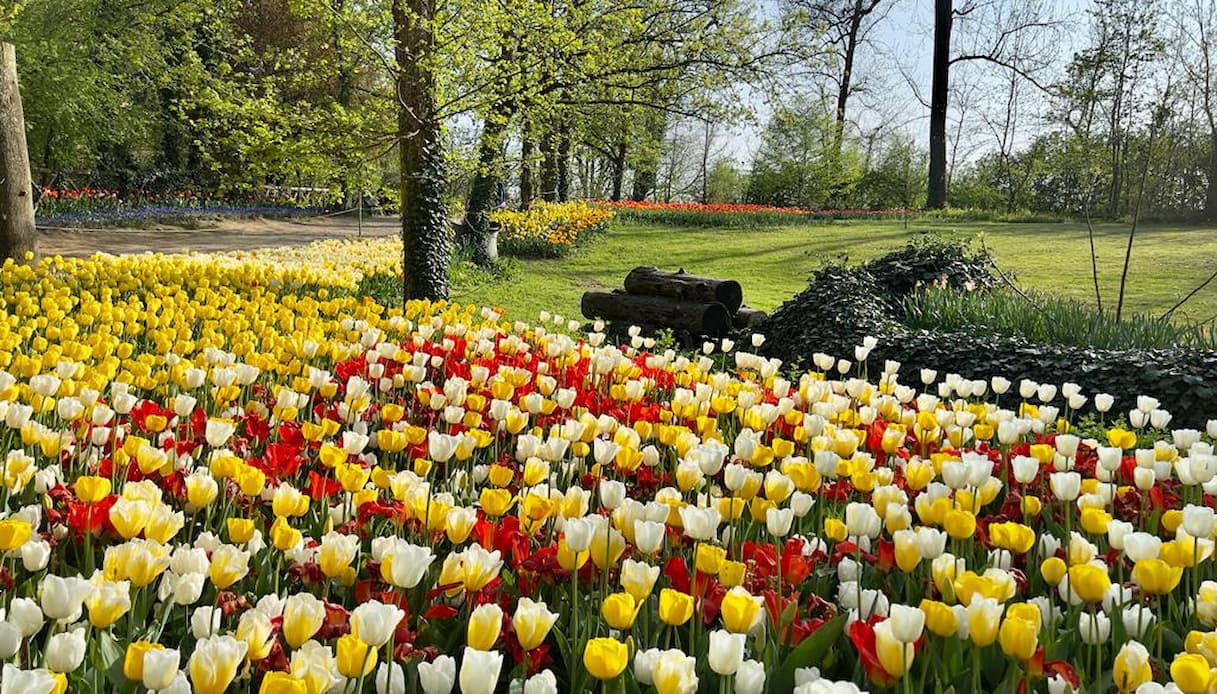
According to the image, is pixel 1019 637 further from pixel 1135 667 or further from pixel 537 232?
pixel 537 232

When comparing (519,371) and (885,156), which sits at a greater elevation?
(885,156)

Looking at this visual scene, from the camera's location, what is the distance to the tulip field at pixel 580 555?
1303 mm

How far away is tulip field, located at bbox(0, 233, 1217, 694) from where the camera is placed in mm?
1303

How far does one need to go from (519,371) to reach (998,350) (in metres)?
3.93

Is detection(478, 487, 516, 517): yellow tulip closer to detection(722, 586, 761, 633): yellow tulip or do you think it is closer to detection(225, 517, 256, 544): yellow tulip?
detection(225, 517, 256, 544): yellow tulip

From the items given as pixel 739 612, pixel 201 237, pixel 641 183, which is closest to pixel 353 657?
pixel 739 612

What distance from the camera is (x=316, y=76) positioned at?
9.12 meters

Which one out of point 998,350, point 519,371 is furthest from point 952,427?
point 998,350

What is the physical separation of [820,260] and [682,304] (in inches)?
341

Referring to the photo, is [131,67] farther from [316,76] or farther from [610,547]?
[610,547]

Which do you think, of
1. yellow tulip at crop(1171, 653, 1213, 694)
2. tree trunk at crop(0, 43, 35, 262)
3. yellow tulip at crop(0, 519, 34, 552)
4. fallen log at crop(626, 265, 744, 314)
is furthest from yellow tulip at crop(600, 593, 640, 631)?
tree trunk at crop(0, 43, 35, 262)

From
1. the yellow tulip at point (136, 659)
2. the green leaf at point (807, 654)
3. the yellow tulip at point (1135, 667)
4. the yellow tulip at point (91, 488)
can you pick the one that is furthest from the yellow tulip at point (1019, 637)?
the yellow tulip at point (91, 488)

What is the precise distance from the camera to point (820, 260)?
1605 cm

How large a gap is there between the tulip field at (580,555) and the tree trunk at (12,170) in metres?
5.57
